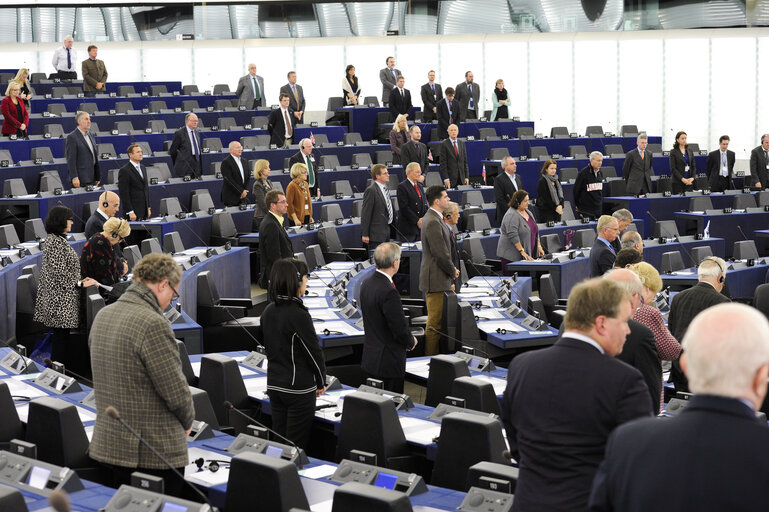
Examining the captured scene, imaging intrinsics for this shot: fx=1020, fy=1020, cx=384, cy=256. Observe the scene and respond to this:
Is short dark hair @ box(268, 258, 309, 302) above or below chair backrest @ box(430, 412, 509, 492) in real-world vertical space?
above

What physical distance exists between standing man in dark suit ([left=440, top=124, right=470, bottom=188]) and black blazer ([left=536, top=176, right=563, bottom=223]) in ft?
6.06

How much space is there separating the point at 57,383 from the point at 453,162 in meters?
8.99

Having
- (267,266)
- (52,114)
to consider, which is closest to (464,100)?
(52,114)

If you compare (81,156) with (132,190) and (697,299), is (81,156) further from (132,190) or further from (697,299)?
(697,299)

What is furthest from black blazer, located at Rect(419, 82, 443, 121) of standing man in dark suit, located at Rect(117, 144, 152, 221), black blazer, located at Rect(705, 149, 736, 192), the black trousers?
the black trousers

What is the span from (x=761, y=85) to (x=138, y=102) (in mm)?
11447

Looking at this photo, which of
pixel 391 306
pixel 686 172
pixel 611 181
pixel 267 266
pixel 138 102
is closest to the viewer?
pixel 391 306

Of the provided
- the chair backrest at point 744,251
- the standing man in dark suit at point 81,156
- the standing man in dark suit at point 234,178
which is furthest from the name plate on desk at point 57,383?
the chair backrest at point 744,251

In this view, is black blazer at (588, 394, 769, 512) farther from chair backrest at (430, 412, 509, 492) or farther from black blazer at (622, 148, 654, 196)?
black blazer at (622, 148, 654, 196)

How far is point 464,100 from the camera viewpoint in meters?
17.5

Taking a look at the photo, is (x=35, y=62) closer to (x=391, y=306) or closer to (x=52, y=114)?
(x=52, y=114)

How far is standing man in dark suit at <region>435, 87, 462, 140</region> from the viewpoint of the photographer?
16.2 metres

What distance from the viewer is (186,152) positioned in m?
12.7

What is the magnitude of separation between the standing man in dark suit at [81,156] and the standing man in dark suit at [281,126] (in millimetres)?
3862
